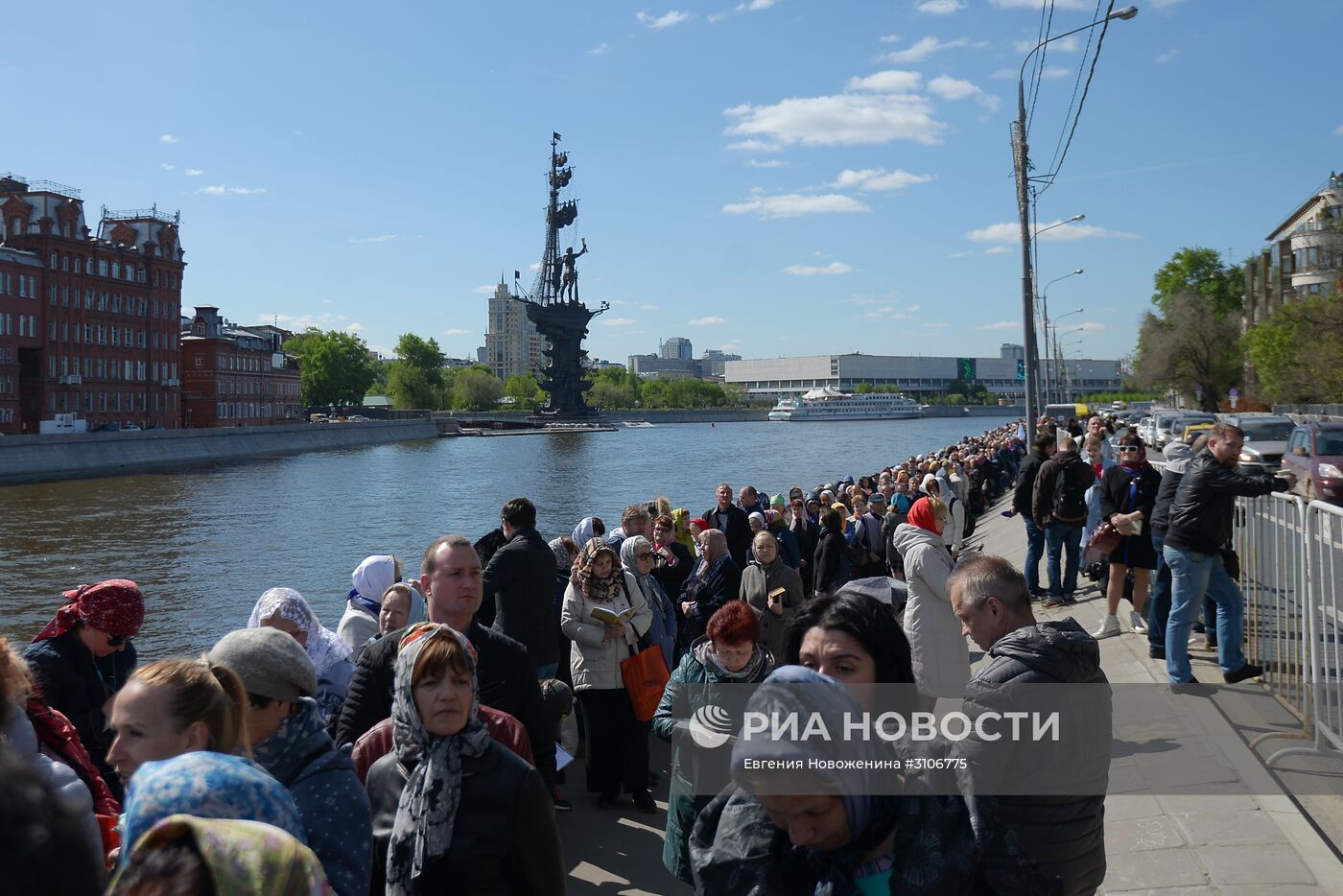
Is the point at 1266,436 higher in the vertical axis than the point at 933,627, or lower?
higher

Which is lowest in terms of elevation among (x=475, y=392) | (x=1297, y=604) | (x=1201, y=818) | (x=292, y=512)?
(x=292, y=512)

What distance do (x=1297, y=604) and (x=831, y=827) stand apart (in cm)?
460

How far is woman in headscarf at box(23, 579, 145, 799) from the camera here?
4086mm

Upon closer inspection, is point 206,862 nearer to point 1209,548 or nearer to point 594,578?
point 594,578

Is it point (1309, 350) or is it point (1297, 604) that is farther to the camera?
point (1309, 350)

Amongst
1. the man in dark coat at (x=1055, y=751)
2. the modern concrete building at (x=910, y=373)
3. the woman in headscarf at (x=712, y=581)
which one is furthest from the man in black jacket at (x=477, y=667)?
the modern concrete building at (x=910, y=373)

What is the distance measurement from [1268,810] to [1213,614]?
2.87 metres

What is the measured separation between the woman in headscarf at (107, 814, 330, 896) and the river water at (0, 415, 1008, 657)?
9.61m

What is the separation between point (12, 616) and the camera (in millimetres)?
18969

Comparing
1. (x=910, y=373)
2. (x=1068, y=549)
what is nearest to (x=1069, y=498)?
(x=1068, y=549)

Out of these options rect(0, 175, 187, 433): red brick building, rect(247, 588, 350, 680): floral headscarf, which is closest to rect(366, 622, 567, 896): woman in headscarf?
rect(247, 588, 350, 680): floral headscarf

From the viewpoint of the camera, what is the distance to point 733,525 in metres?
10.5

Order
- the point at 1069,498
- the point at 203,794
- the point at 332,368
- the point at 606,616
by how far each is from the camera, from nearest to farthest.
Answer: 1. the point at 203,794
2. the point at 606,616
3. the point at 1069,498
4. the point at 332,368

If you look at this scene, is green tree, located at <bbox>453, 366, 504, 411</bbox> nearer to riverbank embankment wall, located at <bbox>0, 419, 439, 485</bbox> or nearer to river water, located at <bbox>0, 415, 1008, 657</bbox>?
riverbank embankment wall, located at <bbox>0, 419, 439, 485</bbox>
